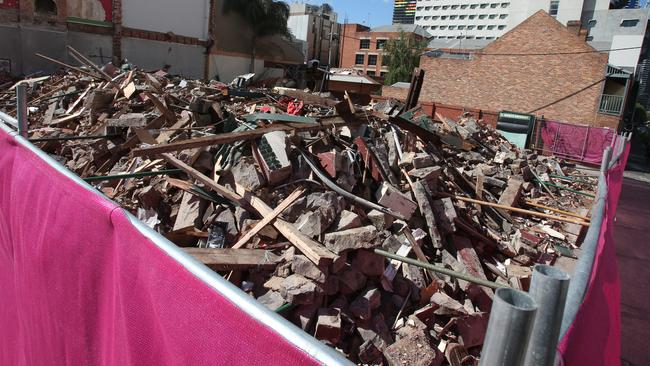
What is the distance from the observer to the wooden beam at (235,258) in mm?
4465

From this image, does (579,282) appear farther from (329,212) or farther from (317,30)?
(317,30)

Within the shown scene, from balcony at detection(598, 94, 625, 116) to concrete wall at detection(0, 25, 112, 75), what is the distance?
31.4m

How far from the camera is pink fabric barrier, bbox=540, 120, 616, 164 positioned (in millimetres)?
21891

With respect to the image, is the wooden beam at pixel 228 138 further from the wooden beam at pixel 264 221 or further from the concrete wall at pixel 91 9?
the concrete wall at pixel 91 9

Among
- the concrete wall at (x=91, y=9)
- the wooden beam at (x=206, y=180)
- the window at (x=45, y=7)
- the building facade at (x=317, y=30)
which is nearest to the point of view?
the wooden beam at (x=206, y=180)

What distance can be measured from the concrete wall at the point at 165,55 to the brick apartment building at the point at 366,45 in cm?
4636

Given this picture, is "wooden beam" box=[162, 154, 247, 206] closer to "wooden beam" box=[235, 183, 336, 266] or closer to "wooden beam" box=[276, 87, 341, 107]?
"wooden beam" box=[235, 183, 336, 266]

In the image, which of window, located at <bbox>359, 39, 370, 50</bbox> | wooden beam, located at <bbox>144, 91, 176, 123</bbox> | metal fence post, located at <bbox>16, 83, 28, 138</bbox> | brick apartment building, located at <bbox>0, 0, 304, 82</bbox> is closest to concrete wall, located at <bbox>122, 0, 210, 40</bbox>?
brick apartment building, located at <bbox>0, 0, 304, 82</bbox>

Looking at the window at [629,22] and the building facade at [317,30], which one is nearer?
the building facade at [317,30]

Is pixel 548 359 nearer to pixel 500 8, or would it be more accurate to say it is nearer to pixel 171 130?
pixel 171 130

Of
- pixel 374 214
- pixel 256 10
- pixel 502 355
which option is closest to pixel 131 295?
pixel 502 355

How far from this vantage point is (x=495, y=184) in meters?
9.70

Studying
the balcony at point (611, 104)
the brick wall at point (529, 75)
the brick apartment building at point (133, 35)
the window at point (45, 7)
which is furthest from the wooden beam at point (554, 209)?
the balcony at point (611, 104)

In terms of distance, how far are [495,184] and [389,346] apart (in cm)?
635
